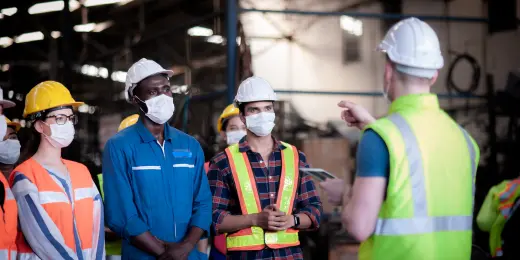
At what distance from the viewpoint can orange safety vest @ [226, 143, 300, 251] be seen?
4.03m

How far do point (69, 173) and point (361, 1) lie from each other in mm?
11549

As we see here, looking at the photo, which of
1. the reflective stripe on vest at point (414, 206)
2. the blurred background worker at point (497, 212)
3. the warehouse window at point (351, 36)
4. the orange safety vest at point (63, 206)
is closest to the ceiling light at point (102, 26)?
the warehouse window at point (351, 36)

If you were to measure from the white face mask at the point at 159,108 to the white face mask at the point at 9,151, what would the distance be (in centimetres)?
123

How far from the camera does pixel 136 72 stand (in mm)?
3955

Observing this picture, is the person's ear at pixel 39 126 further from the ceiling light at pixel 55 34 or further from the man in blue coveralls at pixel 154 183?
the ceiling light at pixel 55 34

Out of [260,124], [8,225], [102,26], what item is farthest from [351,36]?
[8,225]

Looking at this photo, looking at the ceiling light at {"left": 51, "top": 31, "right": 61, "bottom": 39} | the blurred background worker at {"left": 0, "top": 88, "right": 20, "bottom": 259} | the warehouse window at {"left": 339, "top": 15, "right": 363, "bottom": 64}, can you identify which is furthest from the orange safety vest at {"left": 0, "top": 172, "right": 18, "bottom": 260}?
the ceiling light at {"left": 51, "top": 31, "right": 61, "bottom": 39}

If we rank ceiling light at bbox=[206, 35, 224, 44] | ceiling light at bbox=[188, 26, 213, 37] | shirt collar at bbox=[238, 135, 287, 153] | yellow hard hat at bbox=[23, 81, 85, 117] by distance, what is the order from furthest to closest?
1. ceiling light at bbox=[188, 26, 213, 37]
2. ceiling light at bbox=[206, 35, 224, 44]
3. shirt collar at bbox=[238, 135, 287, 153]
4. yellow hard hat at bbox=[23, 81, 85, 117]

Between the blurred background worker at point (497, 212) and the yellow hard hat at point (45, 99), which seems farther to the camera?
the blurred background worker at point (497, 212)

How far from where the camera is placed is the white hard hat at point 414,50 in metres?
2.59

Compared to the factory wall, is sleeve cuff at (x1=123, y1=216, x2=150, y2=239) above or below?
below

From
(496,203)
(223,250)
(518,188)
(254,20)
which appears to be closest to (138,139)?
(223,250)

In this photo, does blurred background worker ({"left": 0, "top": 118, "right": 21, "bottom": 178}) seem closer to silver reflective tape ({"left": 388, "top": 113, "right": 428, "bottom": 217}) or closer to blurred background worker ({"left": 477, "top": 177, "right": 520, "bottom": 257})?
silver reflective tape ({"left": 388, "top": 113, "right": 428, "bottom": 217})

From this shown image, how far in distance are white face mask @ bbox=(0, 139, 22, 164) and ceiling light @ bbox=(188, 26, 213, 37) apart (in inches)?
393
